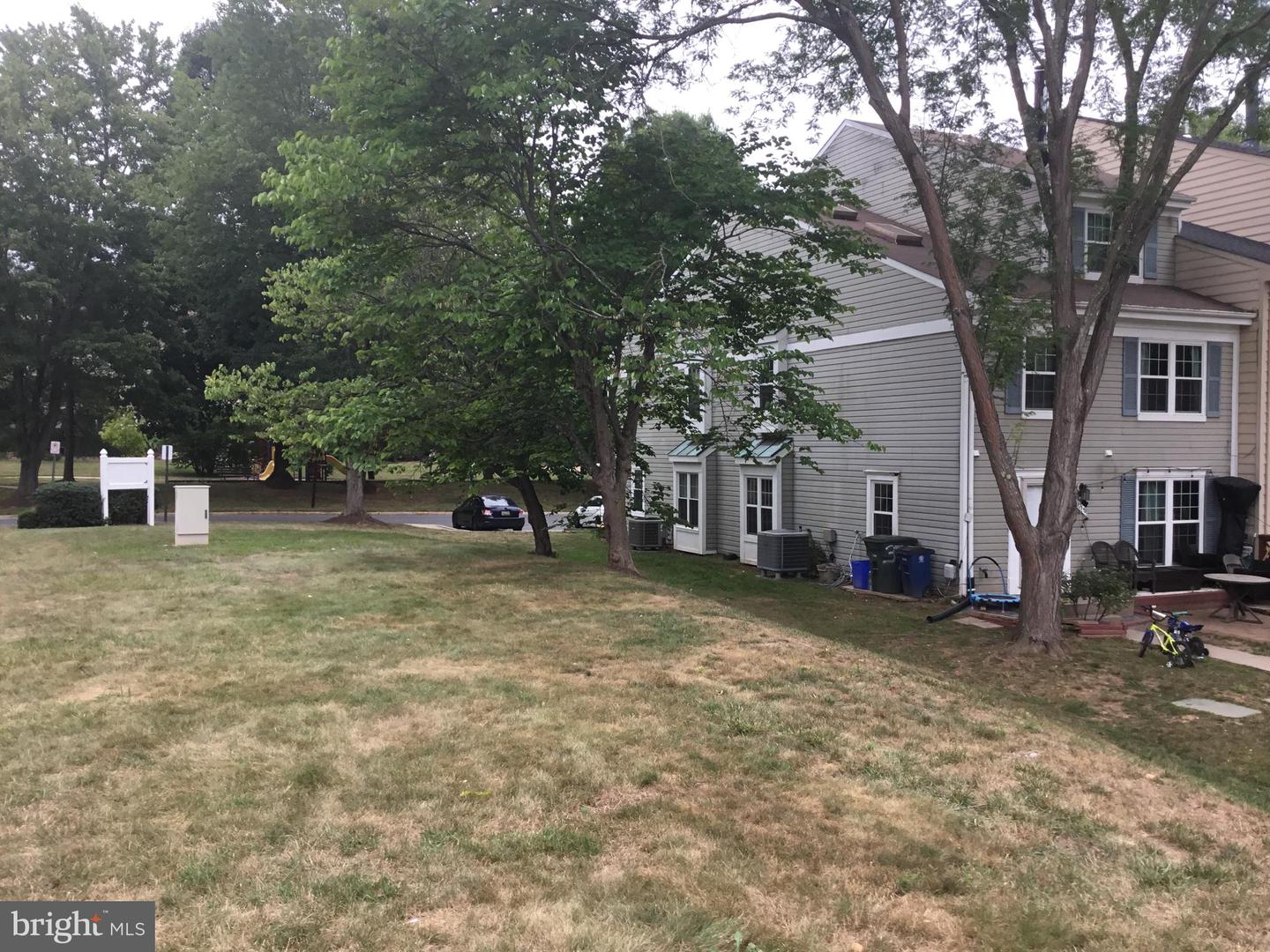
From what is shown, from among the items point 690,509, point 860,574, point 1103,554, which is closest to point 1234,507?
point 1103,554

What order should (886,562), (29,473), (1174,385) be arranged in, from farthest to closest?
(29,473) < (1174,385) < (886,562)

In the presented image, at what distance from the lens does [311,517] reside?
31547 mm

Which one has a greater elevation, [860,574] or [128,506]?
[128,506]

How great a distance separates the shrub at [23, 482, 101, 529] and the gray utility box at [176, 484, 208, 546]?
6.04m

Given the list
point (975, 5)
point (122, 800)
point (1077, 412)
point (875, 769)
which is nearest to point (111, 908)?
point (122, 800)

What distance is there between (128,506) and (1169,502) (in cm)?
2225

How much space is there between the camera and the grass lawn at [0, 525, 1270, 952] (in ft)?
11.8

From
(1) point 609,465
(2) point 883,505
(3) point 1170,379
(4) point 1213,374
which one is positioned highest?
(4) point 1213,374

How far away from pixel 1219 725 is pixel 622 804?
659 cm

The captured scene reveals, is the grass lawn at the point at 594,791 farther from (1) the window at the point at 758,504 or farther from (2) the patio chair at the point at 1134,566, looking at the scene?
(1) the window at the point at 758,504

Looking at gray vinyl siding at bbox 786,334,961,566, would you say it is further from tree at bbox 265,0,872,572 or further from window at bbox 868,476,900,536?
tree at bbox 265,0,872,572

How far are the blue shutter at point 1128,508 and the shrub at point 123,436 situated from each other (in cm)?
4972

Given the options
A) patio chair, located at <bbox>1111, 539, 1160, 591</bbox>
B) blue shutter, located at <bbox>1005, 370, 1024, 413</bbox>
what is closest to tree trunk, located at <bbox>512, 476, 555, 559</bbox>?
blue shutter, located at <bbox>1005, 370, 1024, 413</bbox>

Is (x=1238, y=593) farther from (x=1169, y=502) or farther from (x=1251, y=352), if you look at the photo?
(x=1251, y=352)
